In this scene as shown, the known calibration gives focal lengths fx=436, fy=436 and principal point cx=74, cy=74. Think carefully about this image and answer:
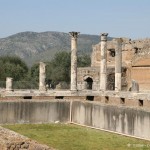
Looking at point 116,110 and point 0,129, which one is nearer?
point 0,129

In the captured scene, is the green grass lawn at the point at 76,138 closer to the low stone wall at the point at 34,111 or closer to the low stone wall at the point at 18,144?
the low stone wall at the point at 34,111

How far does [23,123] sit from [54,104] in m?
1.91

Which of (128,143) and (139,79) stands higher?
(139,79)

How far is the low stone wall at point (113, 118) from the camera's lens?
17.6 metres

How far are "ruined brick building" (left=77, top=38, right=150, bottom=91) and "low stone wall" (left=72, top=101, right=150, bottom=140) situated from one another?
15752 millimetres

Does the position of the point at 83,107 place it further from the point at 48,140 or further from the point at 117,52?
the point at 117,52

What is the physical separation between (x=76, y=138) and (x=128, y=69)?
2387cm

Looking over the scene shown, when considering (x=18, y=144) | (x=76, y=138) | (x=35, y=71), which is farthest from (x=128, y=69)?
(x=18, y=144)

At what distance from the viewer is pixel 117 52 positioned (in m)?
28.5

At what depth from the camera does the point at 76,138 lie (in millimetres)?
17891

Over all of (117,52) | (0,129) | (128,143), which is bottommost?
(128,143)

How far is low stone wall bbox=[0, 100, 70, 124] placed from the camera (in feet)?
71.4

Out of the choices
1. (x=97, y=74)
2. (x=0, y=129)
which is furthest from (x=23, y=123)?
(x=97, y=74)

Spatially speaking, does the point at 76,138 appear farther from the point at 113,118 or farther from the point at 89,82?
the point at 89,82
